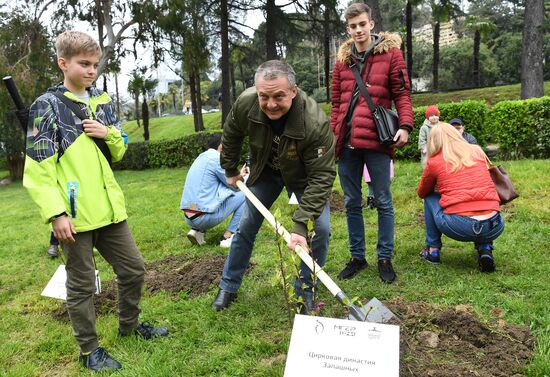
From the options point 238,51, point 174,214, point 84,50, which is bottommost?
point 174,214

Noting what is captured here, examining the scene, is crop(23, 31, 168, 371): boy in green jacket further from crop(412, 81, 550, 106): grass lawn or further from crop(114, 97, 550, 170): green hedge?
crop(412, 81, 550, 106): grass lawn

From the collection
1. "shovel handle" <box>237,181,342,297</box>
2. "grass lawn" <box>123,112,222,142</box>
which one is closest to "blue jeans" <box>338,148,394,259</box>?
"shovel handle" <box>237,181,342,297</box>

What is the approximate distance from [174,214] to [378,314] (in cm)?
573

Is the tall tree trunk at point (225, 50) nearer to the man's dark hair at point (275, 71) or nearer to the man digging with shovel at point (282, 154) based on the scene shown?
the man digging with shovel at point (282, 154)

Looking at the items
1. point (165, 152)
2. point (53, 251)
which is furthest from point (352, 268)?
point (165, 152)

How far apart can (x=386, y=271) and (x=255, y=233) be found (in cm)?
122

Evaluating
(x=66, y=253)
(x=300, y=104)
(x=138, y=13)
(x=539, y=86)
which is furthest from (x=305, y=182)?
(x=138, y=13)

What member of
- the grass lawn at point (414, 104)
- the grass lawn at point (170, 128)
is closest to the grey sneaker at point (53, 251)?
the grass lawn at point (414, 104)

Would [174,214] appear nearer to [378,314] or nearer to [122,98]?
[378,314]

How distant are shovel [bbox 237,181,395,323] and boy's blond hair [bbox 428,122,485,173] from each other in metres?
1.73

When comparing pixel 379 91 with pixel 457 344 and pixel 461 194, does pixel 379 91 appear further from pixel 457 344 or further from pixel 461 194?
pixel 457 344

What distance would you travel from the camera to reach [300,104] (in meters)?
2.94

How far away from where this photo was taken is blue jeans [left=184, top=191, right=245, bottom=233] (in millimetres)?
5461

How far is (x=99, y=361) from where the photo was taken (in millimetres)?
2816
